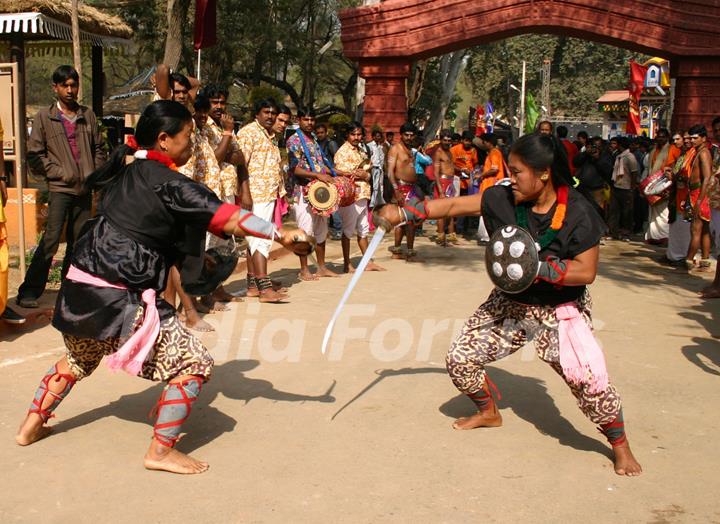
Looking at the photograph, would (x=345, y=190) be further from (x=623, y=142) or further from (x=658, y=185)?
(x=623, y=142)

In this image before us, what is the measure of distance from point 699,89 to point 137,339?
1270 centimetres

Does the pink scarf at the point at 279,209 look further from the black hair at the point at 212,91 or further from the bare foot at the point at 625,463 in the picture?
the bare foot at the point at 625,463

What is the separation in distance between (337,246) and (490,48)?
1634 inches

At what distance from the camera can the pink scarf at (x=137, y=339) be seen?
151 inches

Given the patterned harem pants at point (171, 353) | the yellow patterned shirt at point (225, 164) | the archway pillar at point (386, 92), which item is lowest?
the patterned harem pants at point (171, 353)

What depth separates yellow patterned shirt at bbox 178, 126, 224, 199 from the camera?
688cm

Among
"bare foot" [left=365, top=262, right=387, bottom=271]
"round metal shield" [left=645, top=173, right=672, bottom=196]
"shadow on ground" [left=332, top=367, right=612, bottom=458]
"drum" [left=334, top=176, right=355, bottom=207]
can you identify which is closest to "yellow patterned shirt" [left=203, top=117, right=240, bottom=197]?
"drum" [left=334, top=176, right=355, bottom=207]

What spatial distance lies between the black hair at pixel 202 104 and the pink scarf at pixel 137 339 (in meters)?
3.21

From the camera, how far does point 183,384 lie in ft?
12.9

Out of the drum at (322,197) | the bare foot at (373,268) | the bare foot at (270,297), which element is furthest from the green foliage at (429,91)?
the bare foot at (270,297)

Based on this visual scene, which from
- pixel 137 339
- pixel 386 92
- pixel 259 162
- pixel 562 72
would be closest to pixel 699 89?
pixel 386 92

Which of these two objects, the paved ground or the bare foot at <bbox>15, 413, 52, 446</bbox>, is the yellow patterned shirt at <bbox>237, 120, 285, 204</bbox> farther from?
the bare foot at <bbox>15, 413, 52, 446</bbox>

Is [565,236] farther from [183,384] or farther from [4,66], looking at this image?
[4,66]

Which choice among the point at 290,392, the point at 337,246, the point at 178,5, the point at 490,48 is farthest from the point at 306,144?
the point at 490,48
